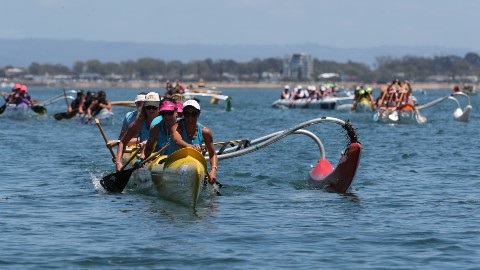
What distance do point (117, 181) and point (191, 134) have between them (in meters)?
2.35

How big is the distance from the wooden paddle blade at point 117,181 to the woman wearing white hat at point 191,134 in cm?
181

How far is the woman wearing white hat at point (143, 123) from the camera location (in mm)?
20922

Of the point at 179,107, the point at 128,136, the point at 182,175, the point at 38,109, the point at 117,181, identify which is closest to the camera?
the point at 182,175

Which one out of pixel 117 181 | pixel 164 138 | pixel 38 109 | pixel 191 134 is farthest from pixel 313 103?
pixel 191 134

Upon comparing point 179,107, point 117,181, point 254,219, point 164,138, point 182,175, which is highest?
point 179,107

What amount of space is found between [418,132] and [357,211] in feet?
81.0

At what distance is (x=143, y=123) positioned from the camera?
21297 mm

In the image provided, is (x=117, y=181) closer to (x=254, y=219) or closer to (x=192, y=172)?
(x=192, y=172)

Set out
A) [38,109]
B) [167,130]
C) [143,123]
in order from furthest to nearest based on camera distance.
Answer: [38,109] → [143,123] → [167,130]

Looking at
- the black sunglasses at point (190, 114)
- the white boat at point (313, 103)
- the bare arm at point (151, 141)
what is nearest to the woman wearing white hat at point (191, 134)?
the black sunglasses at point (190, 114)

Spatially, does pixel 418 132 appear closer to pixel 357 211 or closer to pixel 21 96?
pixel 21 96

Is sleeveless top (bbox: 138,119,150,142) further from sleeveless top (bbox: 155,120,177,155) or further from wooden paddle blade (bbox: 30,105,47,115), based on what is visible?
wooden paddle blade (bbox: 30,105,47,115)

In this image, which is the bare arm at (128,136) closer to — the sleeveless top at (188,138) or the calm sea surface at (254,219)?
the calm sea surface at (254,219)

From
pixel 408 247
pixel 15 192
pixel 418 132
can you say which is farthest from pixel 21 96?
pixel 408 247
